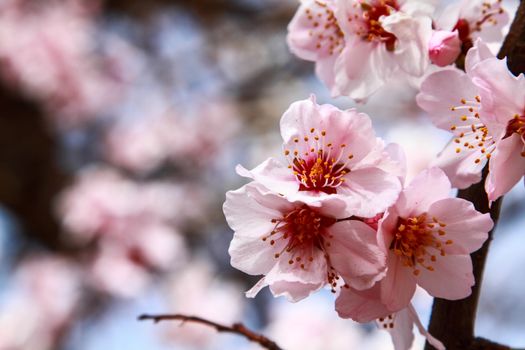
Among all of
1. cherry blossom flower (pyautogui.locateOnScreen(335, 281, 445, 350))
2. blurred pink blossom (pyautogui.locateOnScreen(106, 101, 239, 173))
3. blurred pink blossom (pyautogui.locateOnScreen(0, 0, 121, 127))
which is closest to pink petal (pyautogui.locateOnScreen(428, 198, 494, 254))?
cherry blossom flower (pyautogui.locateOnScreen(335, 281, 445, 350))

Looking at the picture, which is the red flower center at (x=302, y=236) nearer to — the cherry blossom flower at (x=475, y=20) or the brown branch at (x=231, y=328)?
the brown branch at (x=231, y=328)

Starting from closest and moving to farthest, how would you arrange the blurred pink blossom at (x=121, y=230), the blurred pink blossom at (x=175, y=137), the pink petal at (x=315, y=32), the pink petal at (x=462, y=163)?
the pink petal at (x=462, y=163) < the pink petal at (x=315, y=32) < the blurred pink blossom at (x=121, y=230) < the blurred pink blossom at (x=175, y=137)

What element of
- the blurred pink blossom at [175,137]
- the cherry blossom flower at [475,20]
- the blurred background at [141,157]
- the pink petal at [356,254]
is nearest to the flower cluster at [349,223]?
the pink petal at [356,254]

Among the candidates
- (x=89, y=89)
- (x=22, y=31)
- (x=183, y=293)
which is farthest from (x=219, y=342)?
(x=22, y=31)

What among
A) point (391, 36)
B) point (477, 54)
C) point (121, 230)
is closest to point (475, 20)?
point (391, 36)

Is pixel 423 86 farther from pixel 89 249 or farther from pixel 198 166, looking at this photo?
pixel 198 166

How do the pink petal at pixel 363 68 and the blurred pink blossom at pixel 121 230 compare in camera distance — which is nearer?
the pink petal at pixel 363 68

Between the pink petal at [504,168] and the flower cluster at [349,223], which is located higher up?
the pink petal at [504,168]
